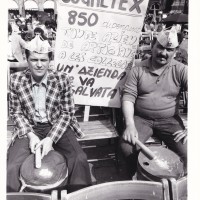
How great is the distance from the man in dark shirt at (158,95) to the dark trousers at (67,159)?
608mm

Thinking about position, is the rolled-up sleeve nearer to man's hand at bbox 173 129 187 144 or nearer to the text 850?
man's hand at bbox 173 129 187 144

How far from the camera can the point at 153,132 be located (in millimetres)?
3111

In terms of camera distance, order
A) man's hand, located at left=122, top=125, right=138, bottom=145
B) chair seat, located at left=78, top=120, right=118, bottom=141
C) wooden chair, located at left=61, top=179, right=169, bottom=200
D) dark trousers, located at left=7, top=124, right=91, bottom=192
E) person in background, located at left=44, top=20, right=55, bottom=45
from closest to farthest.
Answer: wooden chair, located at left=61, top=179, right=169, bottom=200, dark trousers, located at left=7, top=124, right=91, bottom=192, man's hand, located at left=122, top=125, right=138, bottom=145, chair seat, located at left=78, top=120, right=118, bottom=141, person in background, located at left=44, top=20, right=55, bottom=45

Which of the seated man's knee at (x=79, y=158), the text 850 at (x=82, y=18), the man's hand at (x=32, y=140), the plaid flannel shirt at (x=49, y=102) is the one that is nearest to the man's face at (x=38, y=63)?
the plaid flannel shirt at (x=49, y=102)

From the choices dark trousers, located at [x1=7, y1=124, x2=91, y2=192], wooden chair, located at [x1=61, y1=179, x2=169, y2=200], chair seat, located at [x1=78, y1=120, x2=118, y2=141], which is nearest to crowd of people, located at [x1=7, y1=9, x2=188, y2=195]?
dark trousers, located at [x1=7, y1=124, x2=91, y2=192]

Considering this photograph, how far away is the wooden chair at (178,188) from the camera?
4.97 feet

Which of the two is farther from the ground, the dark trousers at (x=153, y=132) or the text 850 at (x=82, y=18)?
the text 850 at (x=82, y=18)

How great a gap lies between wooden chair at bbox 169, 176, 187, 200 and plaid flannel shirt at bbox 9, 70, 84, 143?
1.42m

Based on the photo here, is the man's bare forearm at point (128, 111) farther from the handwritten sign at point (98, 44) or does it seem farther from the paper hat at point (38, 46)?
the paper hat at point (38, 46)

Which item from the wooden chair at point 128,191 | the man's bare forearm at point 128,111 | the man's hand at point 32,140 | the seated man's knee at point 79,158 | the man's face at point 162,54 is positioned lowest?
the seated man's knee at point 79,158

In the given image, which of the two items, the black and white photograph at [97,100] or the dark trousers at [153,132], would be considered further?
the dark trousers at [153,132]

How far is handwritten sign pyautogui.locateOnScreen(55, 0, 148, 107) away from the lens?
309 centimetres
